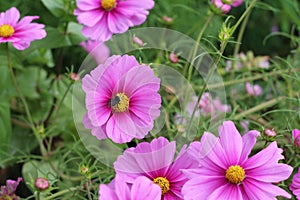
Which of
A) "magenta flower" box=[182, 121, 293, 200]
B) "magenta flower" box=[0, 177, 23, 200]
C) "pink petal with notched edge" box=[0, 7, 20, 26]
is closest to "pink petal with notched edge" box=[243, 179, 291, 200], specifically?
"magenta flower" box=[182, 121, 293, 200]

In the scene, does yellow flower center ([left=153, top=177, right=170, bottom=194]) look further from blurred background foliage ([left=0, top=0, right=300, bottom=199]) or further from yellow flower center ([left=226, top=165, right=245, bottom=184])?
blurred background foliage ([left=0, top=0, right=300, bottom=199])

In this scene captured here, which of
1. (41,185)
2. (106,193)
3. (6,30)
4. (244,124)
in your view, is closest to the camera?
(106,193)

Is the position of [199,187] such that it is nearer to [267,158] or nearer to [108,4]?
[267,158]

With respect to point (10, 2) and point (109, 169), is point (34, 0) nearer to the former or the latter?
point (10, 2)

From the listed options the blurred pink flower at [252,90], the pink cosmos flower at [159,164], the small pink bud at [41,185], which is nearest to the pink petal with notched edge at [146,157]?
the pink cosmos flower at [159,164]

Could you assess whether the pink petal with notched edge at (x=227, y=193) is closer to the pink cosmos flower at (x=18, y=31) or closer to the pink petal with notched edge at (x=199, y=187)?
the pink petal with notched edge at (x=199, y=187)

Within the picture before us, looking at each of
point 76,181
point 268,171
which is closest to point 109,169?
point 76,181

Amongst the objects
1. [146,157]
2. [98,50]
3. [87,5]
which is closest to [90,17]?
[87,5]
